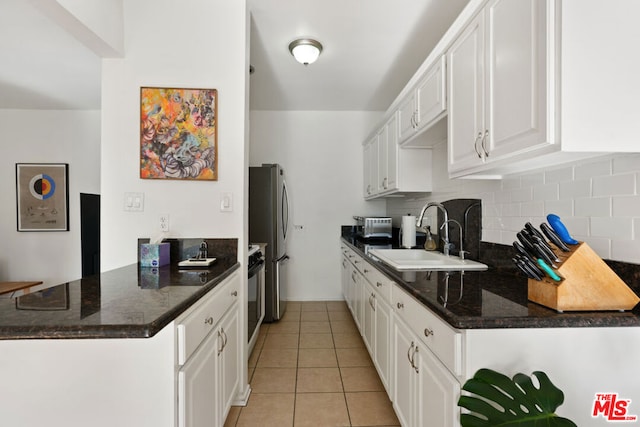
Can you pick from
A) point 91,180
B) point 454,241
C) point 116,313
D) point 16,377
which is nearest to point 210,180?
point 116,313

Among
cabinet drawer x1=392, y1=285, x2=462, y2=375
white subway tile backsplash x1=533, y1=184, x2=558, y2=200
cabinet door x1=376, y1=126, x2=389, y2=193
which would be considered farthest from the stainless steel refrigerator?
white subway tile backsplash x1=533, y1=184, x2=558, y2=200

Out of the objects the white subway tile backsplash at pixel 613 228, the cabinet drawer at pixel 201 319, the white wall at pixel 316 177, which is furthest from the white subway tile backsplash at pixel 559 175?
the white wall at pixel 316 177

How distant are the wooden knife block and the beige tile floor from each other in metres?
1.30

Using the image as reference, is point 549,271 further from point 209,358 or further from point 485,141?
point 209,358

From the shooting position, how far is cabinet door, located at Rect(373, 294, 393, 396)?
5.82 feet

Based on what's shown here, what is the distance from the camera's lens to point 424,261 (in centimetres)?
200

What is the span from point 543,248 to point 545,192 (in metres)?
0.58

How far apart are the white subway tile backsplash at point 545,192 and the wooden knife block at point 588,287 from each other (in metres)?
0.50

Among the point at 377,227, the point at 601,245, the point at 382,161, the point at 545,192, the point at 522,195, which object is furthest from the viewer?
the point at 377,227

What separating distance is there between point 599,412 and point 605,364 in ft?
0.51

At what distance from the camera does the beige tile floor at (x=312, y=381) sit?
182 centimetres

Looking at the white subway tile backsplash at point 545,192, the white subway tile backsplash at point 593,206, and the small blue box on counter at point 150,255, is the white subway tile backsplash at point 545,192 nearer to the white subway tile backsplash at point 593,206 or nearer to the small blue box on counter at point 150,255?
the white subway tile backsplash at point 593,206

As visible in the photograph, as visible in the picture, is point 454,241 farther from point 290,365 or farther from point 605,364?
point 290,365

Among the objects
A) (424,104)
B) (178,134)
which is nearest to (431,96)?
(424,104)
